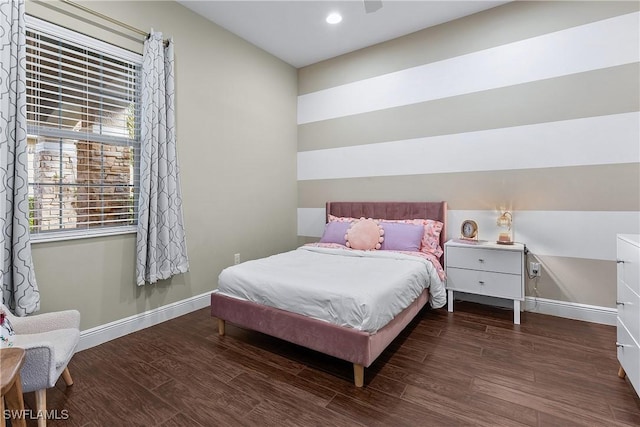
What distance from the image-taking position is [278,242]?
4.09 m

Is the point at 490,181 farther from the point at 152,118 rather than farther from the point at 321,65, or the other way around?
the point at 152,118

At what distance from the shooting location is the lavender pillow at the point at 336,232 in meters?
3.45

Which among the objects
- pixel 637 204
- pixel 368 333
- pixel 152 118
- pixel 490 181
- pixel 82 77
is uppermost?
pixel 82 77

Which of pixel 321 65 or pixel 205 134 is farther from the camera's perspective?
pixel 321 65

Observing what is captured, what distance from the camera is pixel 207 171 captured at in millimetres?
3146

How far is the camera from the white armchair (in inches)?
53.9

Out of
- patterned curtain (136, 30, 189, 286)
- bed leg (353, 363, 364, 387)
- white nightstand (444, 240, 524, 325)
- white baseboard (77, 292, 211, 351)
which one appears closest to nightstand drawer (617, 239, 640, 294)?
white nightstand (444, 240, 524, 325)

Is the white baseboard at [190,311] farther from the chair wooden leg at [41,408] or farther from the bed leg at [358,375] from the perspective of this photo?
→ the bed leg at [358,375]

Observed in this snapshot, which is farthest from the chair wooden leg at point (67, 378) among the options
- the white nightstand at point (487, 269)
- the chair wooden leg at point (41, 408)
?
the white nightstand at point (487, 269)

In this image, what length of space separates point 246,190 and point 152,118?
50.9 inches

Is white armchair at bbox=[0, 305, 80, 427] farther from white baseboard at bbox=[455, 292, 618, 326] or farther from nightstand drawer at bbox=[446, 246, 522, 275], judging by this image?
white baseboard at bbox=[455, 292, 618, 326]

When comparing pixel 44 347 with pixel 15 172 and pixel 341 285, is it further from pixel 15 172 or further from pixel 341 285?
pixel 341 285

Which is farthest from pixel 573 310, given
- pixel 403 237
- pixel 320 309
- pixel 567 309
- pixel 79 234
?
pixel 79 234

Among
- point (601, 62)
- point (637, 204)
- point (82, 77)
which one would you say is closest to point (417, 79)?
point (601, 62)
